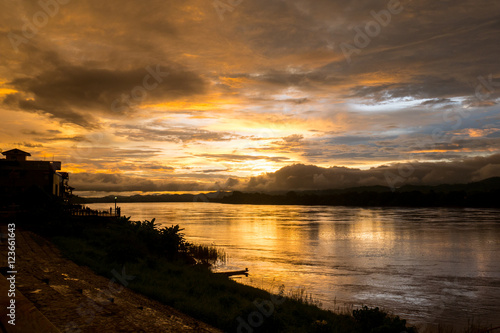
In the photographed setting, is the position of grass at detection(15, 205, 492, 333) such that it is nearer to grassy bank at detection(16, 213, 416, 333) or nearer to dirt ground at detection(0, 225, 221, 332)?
grassy bank at detection(16, 213, 416, 333)

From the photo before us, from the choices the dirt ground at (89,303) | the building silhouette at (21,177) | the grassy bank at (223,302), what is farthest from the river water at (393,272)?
the building silhouette at (21,177)

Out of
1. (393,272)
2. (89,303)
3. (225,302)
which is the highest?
(89,303)

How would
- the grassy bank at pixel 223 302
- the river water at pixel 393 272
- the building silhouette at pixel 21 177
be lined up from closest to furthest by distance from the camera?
the grassy bank at pixel 223 302
the river water at pixel 393 272
the building silhouette at pixel 21 177

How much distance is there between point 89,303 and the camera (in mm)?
8414

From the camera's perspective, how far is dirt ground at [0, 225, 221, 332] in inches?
284

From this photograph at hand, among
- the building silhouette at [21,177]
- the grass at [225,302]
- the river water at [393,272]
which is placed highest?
the building silhouette at [21,177]

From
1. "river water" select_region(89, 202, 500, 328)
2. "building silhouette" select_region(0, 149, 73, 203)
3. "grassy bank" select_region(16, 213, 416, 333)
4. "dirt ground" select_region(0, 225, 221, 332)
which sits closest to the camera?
"dirt ground" select_region(0, 225, 221, 332)

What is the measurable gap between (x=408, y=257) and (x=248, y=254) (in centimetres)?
1480

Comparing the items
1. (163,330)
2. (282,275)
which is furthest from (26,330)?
(282,275)

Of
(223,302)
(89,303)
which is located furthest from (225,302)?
(89,303)

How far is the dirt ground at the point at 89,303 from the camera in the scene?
721cm

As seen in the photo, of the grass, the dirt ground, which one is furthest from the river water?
the dirt ground

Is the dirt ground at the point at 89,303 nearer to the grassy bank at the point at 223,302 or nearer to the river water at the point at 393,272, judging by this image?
the grassy bank at the point at 223,302

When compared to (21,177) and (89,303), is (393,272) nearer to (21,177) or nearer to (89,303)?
(89,303)
